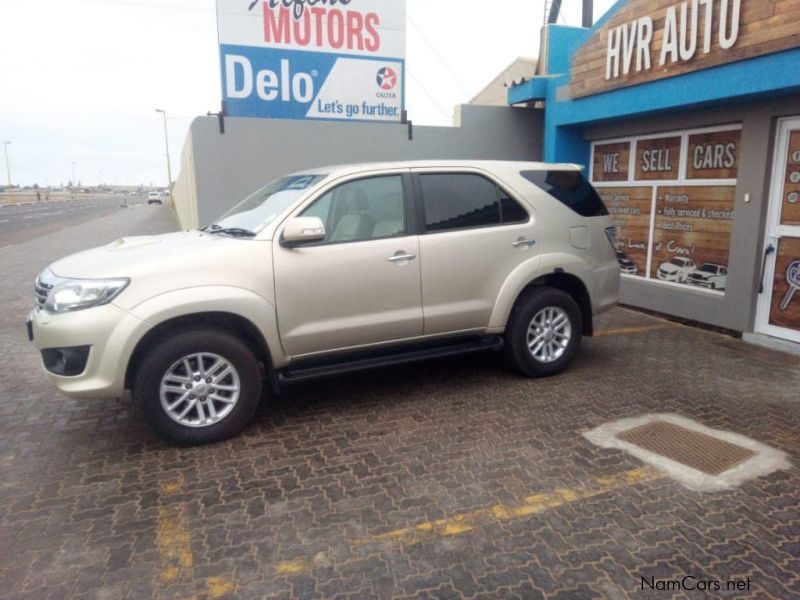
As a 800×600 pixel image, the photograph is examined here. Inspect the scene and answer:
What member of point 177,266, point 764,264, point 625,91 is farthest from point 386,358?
point 625,91

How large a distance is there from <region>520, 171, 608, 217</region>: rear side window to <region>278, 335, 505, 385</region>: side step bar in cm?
142

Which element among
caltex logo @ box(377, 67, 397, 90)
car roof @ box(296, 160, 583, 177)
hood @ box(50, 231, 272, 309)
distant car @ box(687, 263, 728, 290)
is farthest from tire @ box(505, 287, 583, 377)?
caltex logo @ box(377, 67, 397, 90)

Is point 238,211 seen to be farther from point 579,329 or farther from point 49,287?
point 579,329

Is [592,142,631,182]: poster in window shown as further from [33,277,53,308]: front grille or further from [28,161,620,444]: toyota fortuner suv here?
[33,277,53,308]: front grille

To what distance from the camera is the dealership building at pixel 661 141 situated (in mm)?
6262

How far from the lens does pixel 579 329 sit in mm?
5633

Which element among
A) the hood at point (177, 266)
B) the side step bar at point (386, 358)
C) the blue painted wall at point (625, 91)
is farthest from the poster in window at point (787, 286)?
the hood at point (177, 266)

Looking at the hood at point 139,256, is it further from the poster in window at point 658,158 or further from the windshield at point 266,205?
the poster in window at point 658,158

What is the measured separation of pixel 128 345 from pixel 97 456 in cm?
85

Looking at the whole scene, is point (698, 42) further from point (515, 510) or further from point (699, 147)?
point (515, 510)

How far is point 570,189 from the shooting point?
5.66m

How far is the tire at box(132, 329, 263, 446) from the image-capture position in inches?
157

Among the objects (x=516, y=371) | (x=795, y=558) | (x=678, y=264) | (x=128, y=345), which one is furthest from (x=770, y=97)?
(x=128, y=345)

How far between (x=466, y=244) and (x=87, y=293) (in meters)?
2.79
